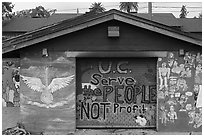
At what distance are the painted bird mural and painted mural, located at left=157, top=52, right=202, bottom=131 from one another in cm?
276

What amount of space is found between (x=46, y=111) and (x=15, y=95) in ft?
20.6

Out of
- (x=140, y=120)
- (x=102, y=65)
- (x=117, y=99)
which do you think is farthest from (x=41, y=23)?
(x=140, y=120)

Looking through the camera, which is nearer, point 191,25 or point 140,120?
point 140,120

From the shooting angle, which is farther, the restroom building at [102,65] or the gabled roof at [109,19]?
the restroom building at [102,65]

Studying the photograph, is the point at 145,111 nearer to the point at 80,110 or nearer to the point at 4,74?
the point at 80,110

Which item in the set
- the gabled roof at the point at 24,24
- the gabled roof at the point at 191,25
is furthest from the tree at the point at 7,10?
the gabled roof at the point at 191,25

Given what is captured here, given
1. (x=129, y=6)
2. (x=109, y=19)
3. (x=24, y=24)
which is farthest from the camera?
(x=129, y=6)

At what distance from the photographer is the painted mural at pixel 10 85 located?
15680mm

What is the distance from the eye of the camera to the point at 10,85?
15.7 metres

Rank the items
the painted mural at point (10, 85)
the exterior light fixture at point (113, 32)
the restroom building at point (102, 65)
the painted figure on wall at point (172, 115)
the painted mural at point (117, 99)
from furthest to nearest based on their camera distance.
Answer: the painted mural at point (10, 85) → the painted mural at point (117, 99) → the painted figure on wall at point (172, 115) → the restroom building at point (102, 65) → the exterior light fixture at point (113, 32)

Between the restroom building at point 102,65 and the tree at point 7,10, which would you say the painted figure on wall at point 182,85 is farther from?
the tree at point 7,10

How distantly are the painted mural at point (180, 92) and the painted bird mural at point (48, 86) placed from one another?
2756mm

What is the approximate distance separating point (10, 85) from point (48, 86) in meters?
6.41

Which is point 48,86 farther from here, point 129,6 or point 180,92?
point 129,6
